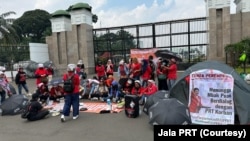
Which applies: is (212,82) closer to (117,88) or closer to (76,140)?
(76,140)

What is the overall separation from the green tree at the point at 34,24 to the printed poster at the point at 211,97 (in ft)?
176

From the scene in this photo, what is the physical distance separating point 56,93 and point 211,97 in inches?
259

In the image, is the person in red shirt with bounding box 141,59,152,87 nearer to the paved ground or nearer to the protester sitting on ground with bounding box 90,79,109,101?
the protester sitting on ground with bounding box 90,79,109,101

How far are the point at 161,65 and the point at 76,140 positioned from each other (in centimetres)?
506

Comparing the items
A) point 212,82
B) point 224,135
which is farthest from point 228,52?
point 224,135

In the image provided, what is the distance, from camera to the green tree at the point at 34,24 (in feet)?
184

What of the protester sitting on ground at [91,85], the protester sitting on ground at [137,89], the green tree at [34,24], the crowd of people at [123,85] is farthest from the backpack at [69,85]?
the green tree at [34,24]

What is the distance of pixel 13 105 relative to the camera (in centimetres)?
897

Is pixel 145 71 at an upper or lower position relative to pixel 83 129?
upper

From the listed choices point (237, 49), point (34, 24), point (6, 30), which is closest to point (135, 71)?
point (237, 49)

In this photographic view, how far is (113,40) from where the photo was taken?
72.2 ft

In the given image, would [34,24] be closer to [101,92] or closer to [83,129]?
[101,92]

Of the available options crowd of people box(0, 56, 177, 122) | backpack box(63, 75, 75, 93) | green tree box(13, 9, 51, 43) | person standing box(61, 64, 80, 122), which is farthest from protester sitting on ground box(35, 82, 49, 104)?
green tree box(13, 9, 51, 43)

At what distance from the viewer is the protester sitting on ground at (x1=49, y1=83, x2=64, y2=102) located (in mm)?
10406
